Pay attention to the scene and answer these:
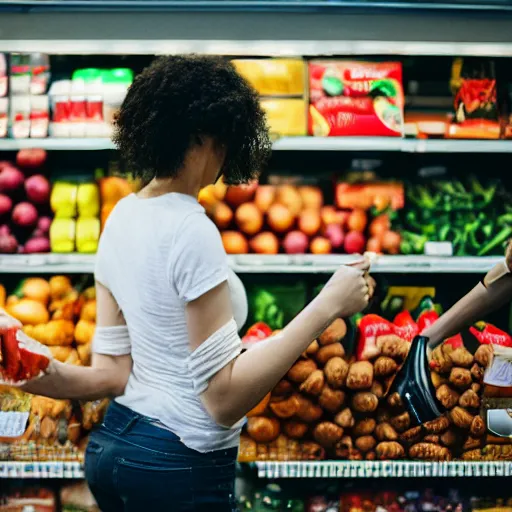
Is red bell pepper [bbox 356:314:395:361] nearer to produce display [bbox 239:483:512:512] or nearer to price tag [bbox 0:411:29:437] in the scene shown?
produce display [bbox 239:483:512:512]

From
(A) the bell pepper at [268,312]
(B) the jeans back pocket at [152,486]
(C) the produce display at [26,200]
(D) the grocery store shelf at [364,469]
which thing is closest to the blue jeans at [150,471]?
(B) the jeans back pocket at [152,486]

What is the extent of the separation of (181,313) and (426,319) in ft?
4.47

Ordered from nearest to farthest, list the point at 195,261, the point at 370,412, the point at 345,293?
1. the point at 195,261
2. the point at 345,293
3. the point at 370,412

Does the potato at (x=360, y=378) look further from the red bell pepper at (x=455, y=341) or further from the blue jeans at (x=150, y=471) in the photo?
the blue jeans at (x=150, y=471)

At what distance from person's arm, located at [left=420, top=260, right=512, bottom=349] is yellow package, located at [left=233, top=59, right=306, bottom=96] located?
0.89 m

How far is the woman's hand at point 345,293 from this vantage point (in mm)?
1250

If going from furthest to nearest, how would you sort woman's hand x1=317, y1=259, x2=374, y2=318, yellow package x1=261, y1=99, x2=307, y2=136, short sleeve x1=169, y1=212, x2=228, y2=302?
yellow package x1=261, y1=99, x2=307, y2=136, woman's hand x1=317, y1=259, x2=374, y2=318, short sleeve x1=169, y1=212, x2=228, y2=302

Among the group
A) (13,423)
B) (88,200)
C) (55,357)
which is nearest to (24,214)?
(88,200)

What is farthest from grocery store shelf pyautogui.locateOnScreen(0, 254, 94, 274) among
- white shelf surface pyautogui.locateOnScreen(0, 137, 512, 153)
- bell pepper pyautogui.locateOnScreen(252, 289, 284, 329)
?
bell pepper pyautogui.locateOnScreen(252, 289, 284, 329)

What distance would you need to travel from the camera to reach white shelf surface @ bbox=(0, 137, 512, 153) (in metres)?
2.16

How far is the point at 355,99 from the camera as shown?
7.49ft

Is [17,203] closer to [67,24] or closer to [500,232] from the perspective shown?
[67,24]

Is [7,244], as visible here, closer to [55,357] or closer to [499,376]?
[55,357]

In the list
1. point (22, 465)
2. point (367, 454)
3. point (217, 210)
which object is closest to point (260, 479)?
point (367, 454)
